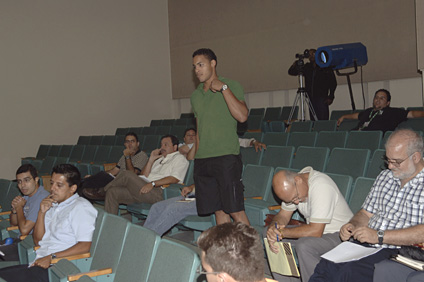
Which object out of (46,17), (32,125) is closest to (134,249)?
(32,125)

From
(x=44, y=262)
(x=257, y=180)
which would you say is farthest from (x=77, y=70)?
(x=44, y=262)

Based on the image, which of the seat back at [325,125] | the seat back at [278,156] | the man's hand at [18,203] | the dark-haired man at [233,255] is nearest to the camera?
the dark-haired man at [233,255]

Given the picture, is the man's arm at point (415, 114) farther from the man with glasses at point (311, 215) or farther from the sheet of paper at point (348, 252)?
A: the sheet of paper at point (348, 252)

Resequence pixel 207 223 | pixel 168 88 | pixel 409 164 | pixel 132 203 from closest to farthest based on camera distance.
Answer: pixel 409 164 → pixel 207 223 → pixel 132 203 → pixel 168 88

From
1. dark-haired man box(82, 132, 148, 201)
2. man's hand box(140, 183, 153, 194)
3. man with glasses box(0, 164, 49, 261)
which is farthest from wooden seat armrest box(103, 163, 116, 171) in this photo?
man with glasses box(0, 164, 49, 261)

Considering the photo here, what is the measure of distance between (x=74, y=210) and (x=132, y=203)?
68.4 inches

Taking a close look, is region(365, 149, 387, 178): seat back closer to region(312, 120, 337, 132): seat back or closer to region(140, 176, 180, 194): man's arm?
region(140, 176, 180, 194): man's arm

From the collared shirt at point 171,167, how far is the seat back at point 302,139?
1.27m

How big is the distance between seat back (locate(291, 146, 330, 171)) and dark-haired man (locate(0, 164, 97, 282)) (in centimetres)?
199

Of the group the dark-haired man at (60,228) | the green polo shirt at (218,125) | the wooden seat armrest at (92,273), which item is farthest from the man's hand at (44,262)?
the green polo shirt at (218,125)

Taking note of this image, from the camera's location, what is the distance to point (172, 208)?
3.69 m

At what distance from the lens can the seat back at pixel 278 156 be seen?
4273 millimetres

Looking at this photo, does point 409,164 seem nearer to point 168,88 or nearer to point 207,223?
point 207,223

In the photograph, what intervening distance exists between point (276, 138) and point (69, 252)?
3.19 metres
